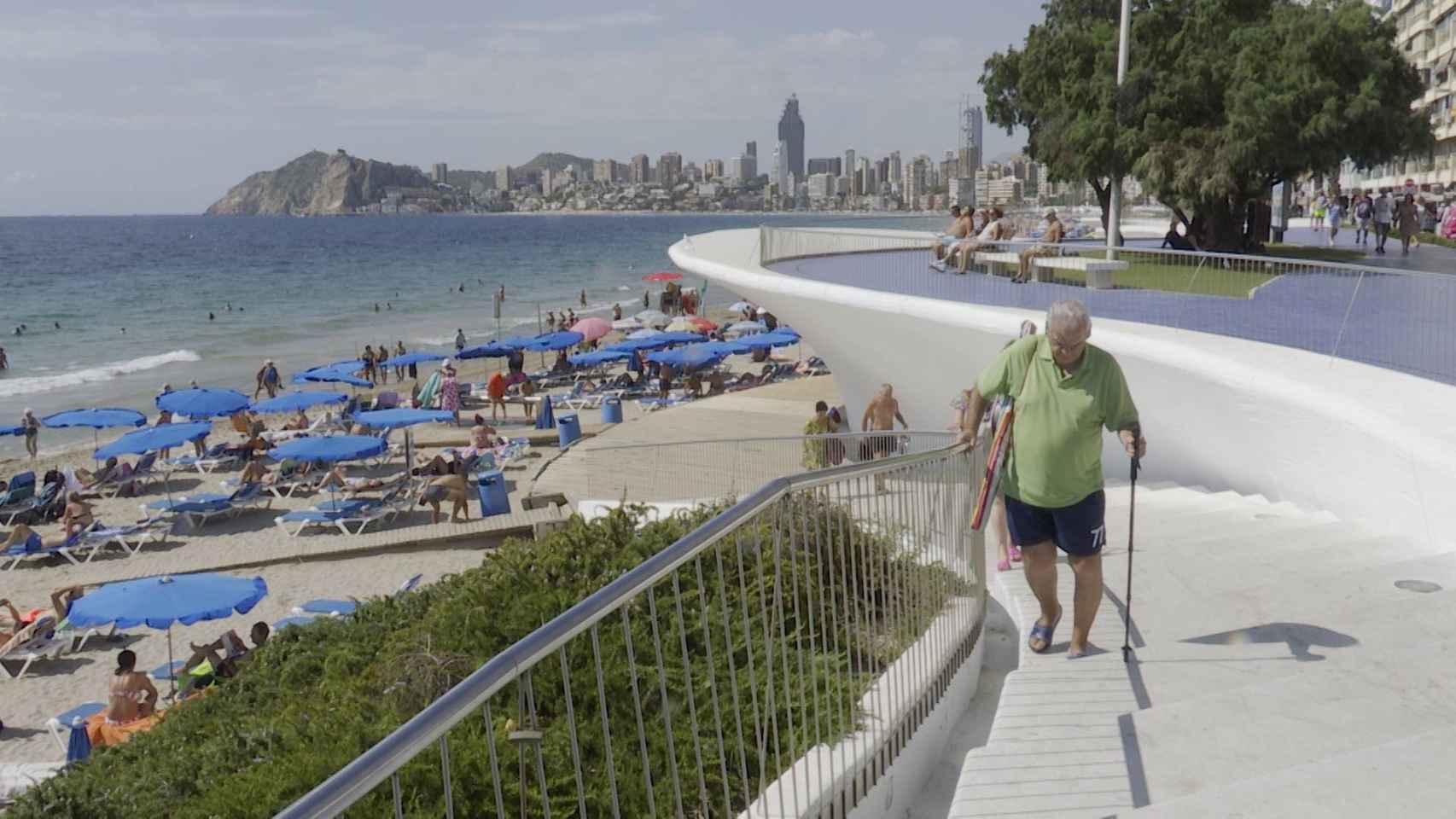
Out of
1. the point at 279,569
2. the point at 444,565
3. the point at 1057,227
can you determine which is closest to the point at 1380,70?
the point at 1057,227

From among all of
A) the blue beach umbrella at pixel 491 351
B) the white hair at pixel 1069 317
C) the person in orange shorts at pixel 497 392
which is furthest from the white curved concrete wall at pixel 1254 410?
the blue beach umbrella at pixel 491 351

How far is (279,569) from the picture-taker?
18516 millimetres

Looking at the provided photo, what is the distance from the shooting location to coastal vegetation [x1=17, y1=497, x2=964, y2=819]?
429 centimetres

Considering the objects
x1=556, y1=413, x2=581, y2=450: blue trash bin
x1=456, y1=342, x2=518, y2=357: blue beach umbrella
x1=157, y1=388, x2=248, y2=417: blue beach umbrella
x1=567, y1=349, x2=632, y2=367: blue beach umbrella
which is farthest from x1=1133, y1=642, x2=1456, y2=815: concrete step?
x1=456, y1=342, x2=518, y2=357: blue beach umbrella

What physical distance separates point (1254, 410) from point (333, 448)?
16.3 meters

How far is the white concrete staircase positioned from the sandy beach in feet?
27.2

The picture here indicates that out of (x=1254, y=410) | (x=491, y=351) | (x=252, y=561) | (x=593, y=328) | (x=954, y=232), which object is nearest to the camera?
(x=1254, y=410)

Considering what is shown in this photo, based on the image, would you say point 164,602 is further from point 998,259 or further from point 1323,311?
point 1323,311

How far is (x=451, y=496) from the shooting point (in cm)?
2000

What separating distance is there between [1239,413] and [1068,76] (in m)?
19.7

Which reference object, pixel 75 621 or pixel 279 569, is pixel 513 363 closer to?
pixel 279 569

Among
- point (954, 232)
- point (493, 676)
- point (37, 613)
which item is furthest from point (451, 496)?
point (493, 676)

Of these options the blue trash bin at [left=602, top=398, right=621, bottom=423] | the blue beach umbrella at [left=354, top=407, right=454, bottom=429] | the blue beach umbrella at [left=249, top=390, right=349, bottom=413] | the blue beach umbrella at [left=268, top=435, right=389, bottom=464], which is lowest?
the blue trash bin at [left=602, top=398, right=621, bottom=423]

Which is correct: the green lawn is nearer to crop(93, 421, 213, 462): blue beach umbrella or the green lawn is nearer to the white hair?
the white hair
